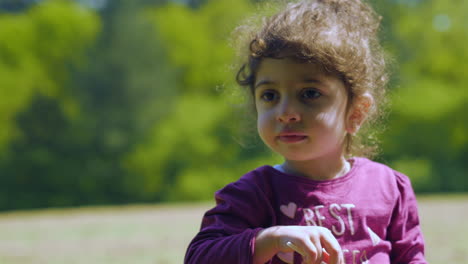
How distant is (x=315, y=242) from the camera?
1568 millimetres

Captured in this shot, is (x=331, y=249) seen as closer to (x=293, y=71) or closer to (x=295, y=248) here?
(x=295, y=248)

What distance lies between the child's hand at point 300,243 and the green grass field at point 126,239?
7.88ft

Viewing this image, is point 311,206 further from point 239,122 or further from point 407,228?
point 239,122

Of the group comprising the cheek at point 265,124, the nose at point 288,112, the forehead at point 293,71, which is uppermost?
the forehead at point 293,71

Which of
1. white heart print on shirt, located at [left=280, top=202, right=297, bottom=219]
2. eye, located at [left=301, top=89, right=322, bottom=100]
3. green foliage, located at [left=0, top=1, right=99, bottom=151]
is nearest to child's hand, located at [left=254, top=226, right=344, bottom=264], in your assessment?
white heart print on shirt, located at [left=280, top=202, right=297, bottom=219]

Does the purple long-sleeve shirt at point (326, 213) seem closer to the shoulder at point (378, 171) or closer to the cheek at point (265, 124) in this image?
the shoulder at point (378, 171)

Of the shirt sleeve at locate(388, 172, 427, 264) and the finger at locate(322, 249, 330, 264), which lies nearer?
the finger at locate(322, 249, 330, 264)

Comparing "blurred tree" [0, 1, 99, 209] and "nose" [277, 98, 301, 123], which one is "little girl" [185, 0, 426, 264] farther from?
"blurred tree" [0, 1, 99, 209]

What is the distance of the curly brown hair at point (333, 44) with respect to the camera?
1853 mm

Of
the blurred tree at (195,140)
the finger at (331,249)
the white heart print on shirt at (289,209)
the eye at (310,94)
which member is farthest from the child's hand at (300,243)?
the blurred tree at (195,140)

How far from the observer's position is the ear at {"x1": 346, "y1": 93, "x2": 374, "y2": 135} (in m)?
2.02

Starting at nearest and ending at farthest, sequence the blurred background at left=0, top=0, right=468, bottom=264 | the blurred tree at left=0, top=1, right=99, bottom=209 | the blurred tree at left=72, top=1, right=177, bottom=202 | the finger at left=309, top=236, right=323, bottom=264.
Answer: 1. the finger at left=309, top=236, right=323, bottom=264
2. the blurred tree at left=0, top=1, right=99, bottom=209
3. the blurred background at left=0, top=0, right=468, bottom=264
4. the blurred tree at left=72, top=1, right=177, bottom=202

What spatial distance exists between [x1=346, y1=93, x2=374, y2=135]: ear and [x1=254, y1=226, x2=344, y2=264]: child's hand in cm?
53

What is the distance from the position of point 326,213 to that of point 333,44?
0.53 m
